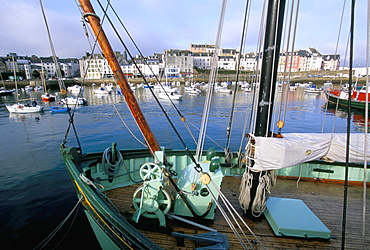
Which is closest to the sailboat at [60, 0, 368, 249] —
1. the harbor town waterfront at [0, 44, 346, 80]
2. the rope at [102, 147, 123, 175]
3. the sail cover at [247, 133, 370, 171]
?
the sail cover at [247, 133, 370, 171]

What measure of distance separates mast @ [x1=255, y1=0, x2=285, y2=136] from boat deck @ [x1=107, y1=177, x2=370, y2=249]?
2.23 m

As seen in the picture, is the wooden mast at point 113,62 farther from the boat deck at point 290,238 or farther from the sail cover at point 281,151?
the sail cover at point 281,151

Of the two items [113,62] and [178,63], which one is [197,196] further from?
[178,63]

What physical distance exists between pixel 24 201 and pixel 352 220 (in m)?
12.5

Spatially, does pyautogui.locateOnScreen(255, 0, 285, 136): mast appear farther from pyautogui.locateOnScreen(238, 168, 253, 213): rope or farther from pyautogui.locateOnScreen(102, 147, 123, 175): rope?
pyautogui.locateOnScreen(102, 147, 123, 175): rope

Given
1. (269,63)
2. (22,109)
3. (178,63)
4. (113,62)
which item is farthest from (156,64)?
(269,63)

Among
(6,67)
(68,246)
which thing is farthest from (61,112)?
(6,67)

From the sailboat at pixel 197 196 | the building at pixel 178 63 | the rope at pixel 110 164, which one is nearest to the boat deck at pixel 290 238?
the sailboat at pixel 197 196

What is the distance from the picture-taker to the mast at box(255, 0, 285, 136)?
3696mm

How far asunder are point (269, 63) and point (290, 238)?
362cm

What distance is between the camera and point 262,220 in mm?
4691

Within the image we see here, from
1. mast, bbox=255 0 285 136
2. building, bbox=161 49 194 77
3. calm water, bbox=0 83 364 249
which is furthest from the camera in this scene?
building, bbox=161 49 194 77

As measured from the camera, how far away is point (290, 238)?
4.18 m

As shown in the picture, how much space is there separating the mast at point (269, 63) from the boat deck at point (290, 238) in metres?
2.23
